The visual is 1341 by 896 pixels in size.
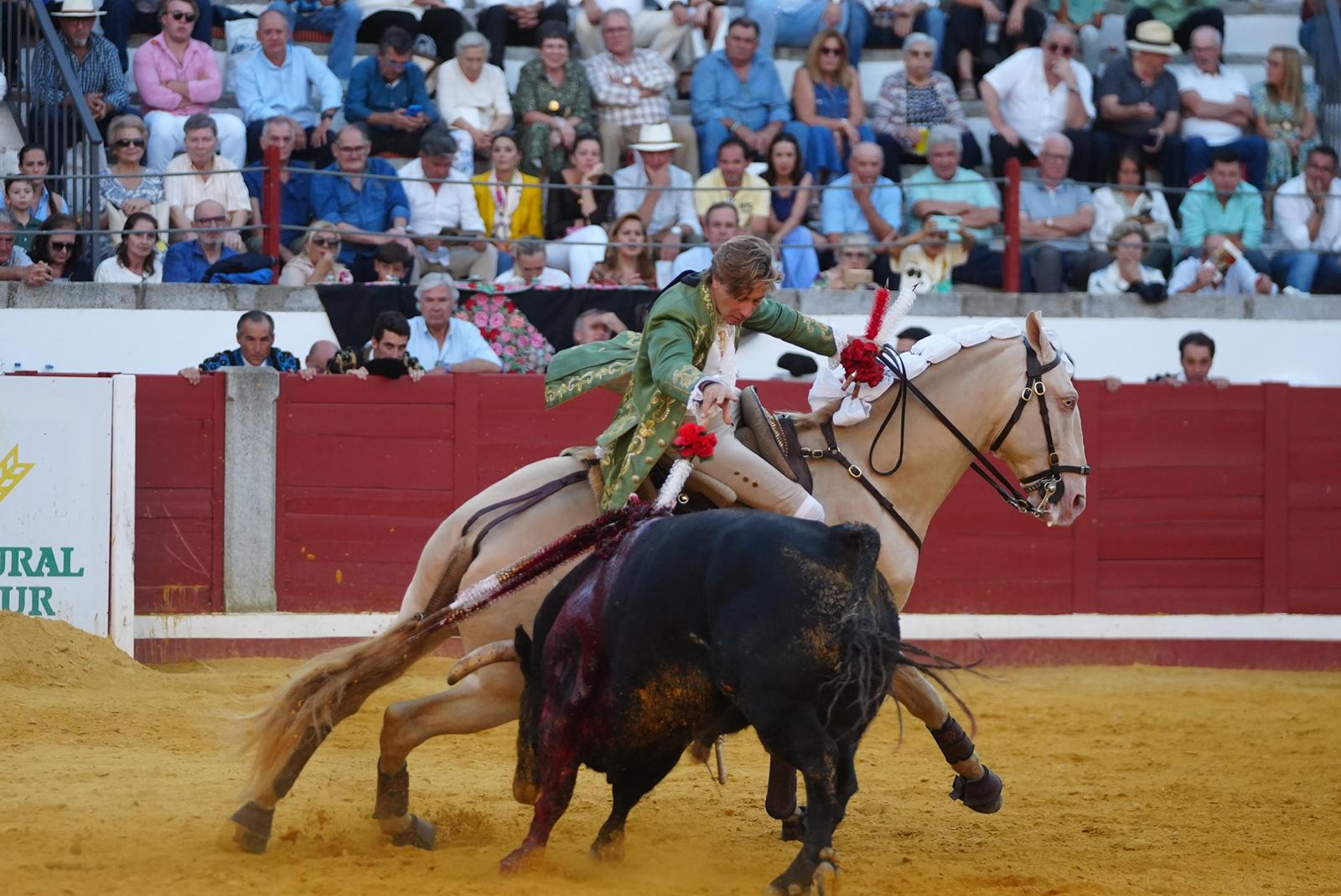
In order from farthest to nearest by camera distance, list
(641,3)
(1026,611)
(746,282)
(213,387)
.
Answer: (641,3), (1026,611), (213,387), (746,282)

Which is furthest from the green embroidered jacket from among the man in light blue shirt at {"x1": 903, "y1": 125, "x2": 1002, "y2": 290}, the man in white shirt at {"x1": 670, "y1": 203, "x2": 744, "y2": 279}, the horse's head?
the man in light blue shirt at {"x1": 903, "y1": 125, "x2": 1002, "y2": 290}

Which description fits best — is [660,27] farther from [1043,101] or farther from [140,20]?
[140,20]

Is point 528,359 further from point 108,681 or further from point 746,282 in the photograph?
point 746,282

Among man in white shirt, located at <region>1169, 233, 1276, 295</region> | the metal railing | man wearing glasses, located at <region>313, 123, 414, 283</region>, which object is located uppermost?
the metal railing

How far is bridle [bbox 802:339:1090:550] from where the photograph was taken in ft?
16.6

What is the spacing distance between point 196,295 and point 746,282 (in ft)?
18.8

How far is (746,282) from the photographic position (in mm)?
4465

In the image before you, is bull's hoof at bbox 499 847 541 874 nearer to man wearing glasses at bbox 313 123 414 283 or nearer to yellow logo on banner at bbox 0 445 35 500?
yellow logo on banner at bbox 0 445 35 500

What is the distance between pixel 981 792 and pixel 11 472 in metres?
5.08

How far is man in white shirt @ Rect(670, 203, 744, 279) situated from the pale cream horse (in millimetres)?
4626

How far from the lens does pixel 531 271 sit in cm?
976

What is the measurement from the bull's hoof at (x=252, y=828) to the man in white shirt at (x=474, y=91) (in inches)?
263

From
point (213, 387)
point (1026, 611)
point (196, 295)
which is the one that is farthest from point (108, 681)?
point (1026, 611)

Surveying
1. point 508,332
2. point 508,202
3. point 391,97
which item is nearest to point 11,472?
point 508,332
